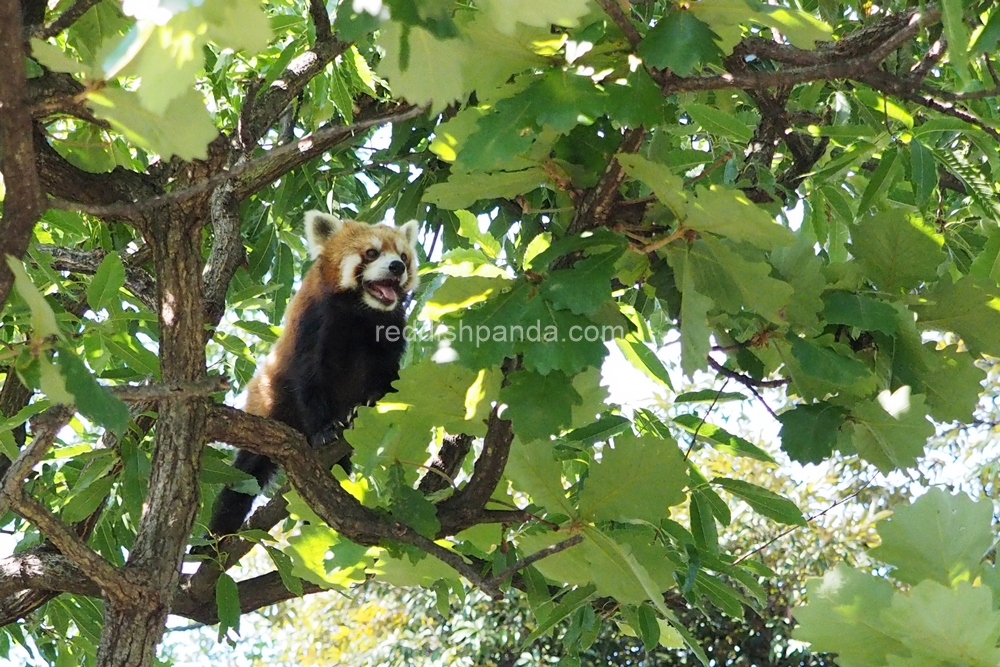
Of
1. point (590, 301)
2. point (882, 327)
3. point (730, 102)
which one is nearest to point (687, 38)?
point (590, 301)

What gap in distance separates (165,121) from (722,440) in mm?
1704

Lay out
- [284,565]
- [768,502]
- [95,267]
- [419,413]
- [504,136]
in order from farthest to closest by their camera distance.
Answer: [95,267], [284,565], [768,502], [419,413], [504,136]

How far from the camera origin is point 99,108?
3.21ft

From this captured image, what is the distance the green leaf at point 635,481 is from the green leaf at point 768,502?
495 millimetres

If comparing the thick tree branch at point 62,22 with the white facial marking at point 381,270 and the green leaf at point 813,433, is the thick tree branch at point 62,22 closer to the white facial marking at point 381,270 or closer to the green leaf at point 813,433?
the green leaf at point 813,433

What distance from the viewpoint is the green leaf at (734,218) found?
4.70 ft

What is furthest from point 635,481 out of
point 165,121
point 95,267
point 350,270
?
point 350,270

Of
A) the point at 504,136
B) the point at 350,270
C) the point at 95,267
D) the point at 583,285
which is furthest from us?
the point at 350,270

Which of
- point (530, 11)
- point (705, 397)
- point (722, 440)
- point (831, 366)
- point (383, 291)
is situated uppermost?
point (383, 291)

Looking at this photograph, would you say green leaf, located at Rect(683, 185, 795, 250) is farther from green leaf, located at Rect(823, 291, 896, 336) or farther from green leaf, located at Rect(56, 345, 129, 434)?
green leaf, located at Rect(56, 345, 129, 434)

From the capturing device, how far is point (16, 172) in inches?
57.4

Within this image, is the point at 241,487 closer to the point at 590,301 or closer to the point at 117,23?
the point at 117,23

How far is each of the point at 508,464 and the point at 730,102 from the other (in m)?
1.43

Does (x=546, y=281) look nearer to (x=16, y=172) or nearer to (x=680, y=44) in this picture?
(x=680, y=44)
